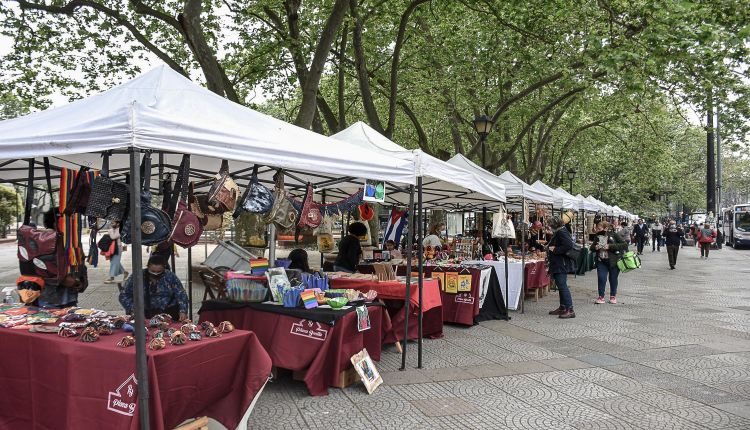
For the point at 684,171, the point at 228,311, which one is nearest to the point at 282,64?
the point at 228,311

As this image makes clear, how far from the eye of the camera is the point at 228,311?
5363 mm

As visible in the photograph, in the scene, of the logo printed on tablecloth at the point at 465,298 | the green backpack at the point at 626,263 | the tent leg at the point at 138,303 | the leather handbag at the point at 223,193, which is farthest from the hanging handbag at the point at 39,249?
the green backpack at the point at 626,263

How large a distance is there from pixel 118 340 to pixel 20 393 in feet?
2.88

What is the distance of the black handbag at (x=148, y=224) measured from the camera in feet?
11.7

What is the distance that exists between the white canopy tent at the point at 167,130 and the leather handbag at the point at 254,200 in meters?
0.71

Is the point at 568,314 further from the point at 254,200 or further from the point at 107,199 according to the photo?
the point at 107,199

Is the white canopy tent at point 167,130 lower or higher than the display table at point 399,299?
higher

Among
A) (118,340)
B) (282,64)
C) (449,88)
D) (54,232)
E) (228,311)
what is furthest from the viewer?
(449,88)

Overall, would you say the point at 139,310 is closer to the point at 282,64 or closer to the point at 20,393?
the point at 20,393

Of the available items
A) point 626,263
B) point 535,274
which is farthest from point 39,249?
point 626,263

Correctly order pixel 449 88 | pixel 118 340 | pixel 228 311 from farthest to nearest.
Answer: pixel 449 88
pixel 228 311
pixel 118 340

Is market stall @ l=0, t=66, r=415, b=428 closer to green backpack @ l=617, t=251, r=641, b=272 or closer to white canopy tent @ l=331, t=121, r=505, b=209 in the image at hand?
white canopy tent @ l=331, t=121, r=505, b=209

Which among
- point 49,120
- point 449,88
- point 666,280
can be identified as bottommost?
point 666,280

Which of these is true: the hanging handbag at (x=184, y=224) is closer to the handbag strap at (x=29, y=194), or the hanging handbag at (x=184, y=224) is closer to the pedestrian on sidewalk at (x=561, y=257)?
the handbag strap at (x=29, y=194)
